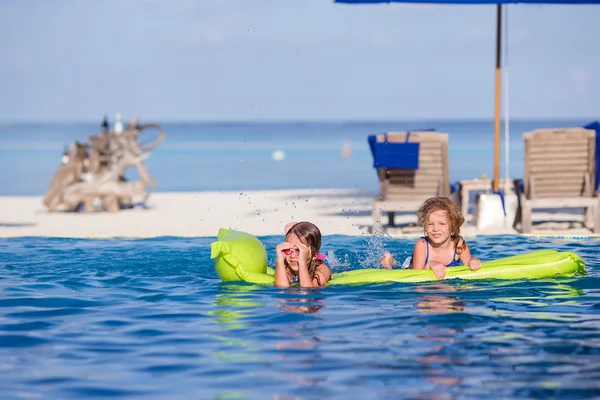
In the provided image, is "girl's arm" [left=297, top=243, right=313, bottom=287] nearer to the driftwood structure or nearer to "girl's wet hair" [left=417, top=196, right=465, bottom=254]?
"girl's wet hair" [left=417, top=196, right=465, bottom=254]

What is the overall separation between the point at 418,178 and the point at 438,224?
4027 millimetres

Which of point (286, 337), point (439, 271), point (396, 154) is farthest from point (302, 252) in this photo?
point (396, 154)

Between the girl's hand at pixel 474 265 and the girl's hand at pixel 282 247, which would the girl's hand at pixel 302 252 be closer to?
the girl's hand at pixel 282 247

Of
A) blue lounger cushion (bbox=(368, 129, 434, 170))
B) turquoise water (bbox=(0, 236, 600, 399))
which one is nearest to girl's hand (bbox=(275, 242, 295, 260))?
turquoise water (bbox=(0, 236, 600, 399))

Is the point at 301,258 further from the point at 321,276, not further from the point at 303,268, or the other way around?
the point at 321,276

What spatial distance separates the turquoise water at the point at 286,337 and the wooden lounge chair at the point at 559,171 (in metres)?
3.29

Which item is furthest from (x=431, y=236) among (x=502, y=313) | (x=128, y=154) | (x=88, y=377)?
(x=128, y=154)

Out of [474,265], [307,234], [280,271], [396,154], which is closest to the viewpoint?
[307,234]

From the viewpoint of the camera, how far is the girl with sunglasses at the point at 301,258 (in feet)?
22.2

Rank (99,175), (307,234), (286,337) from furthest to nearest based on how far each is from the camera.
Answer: (99,175), (307,234), (286,337)

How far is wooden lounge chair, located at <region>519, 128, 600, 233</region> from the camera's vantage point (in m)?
10.9

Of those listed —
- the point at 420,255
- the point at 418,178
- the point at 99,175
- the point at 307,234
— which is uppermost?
the point at 99,175

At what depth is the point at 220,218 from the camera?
42.9 ft

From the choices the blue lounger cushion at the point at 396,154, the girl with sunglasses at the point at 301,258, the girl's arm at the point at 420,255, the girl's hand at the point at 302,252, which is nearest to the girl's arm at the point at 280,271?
the girl with sunglasses at the point at 301,258
